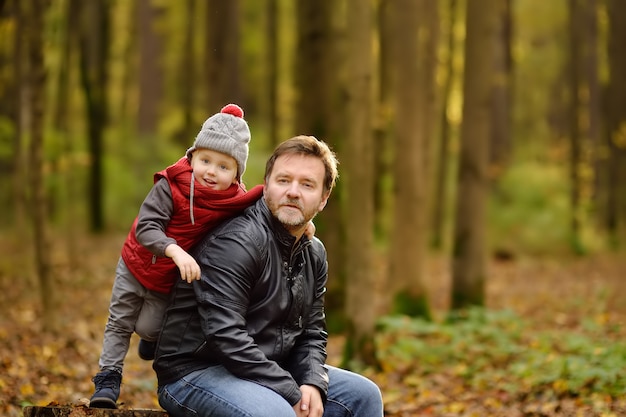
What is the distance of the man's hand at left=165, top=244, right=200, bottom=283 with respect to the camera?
3391 mm

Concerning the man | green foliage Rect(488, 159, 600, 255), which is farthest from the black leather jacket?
green foliage Rect(488, 159, 600, 255)

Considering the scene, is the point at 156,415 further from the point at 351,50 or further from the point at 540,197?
the point at 540,197

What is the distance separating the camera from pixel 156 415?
146 inches

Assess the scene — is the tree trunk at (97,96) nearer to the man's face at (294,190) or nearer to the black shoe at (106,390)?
the black shoe at (106,390)

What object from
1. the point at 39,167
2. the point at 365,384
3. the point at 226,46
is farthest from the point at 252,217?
the point at 226,46

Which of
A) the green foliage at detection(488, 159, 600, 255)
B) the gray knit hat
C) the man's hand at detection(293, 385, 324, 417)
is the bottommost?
the green foliage at detection(488, 159, 600, 255)

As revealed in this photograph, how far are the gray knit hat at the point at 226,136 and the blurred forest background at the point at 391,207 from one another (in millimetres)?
2642

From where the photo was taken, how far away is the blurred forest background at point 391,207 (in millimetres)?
7688

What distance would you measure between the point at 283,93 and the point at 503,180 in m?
12.2

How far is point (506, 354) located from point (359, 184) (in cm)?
234

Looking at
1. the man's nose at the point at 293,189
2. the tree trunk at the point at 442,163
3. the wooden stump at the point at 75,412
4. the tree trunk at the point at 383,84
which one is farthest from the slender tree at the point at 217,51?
the wooden stump at the point at 75,412

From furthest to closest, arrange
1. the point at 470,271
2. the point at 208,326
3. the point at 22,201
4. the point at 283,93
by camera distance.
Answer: the point at 283,93
the point at 22,201
the point at 470,271
the point at 208,326

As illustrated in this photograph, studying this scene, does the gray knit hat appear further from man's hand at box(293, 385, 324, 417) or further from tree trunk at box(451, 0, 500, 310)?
tree trunk at box(451, 0, 500, 310)

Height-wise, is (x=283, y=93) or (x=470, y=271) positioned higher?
(x=283, y=93)
